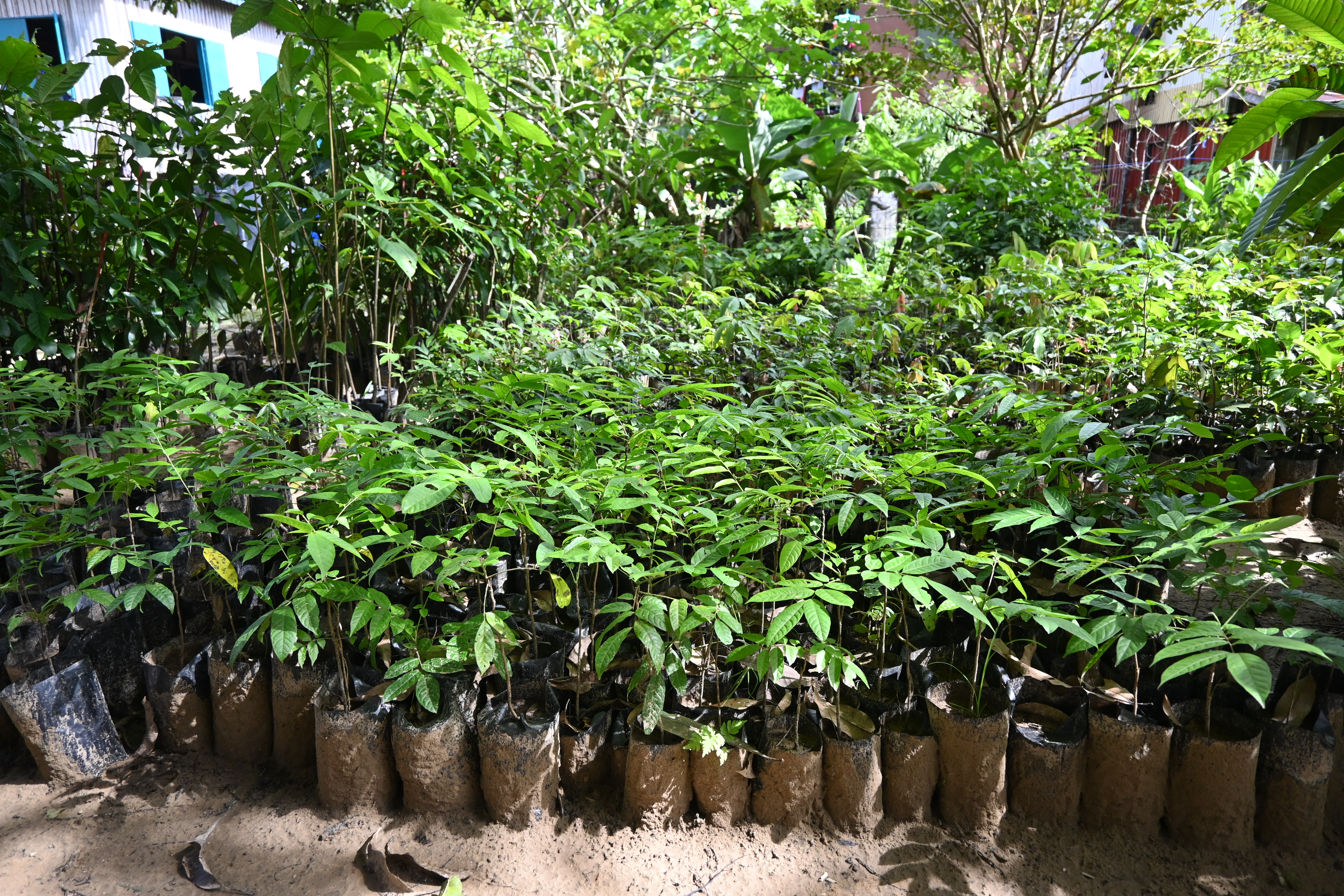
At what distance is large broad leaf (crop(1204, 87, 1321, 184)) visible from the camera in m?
1.85

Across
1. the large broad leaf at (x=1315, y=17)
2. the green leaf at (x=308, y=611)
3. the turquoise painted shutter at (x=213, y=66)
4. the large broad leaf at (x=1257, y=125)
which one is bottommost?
the green leaf at (x=308, y=611)

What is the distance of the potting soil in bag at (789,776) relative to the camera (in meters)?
1.46

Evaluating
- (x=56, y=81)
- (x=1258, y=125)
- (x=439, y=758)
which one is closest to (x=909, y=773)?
(x=439, y=758)

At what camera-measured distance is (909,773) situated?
1.48 metres

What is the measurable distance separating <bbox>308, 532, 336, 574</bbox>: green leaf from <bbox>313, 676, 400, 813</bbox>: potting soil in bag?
1.38ft

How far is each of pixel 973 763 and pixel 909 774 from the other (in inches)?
4.5

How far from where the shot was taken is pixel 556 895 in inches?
54.5

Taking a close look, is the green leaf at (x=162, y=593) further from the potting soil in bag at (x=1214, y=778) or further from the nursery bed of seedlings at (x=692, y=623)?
the potting soil in bag at (x=1214, y=778)

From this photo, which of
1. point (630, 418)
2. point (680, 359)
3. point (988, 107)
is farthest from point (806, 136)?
point (630, 418)

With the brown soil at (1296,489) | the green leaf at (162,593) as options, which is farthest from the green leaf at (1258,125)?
the green leaf at (162,593)

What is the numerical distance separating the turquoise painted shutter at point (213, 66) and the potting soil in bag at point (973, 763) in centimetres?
927

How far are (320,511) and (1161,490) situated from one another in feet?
5.28

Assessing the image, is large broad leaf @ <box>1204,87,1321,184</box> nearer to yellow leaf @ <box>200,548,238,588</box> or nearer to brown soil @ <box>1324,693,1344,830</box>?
brown soil @ <box>1324,693,1344,830</box>

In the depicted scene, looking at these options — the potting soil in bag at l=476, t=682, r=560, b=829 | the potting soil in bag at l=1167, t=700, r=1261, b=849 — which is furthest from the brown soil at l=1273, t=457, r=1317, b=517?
the potting soil in bag at l=476, t=682, r=560, b=829
